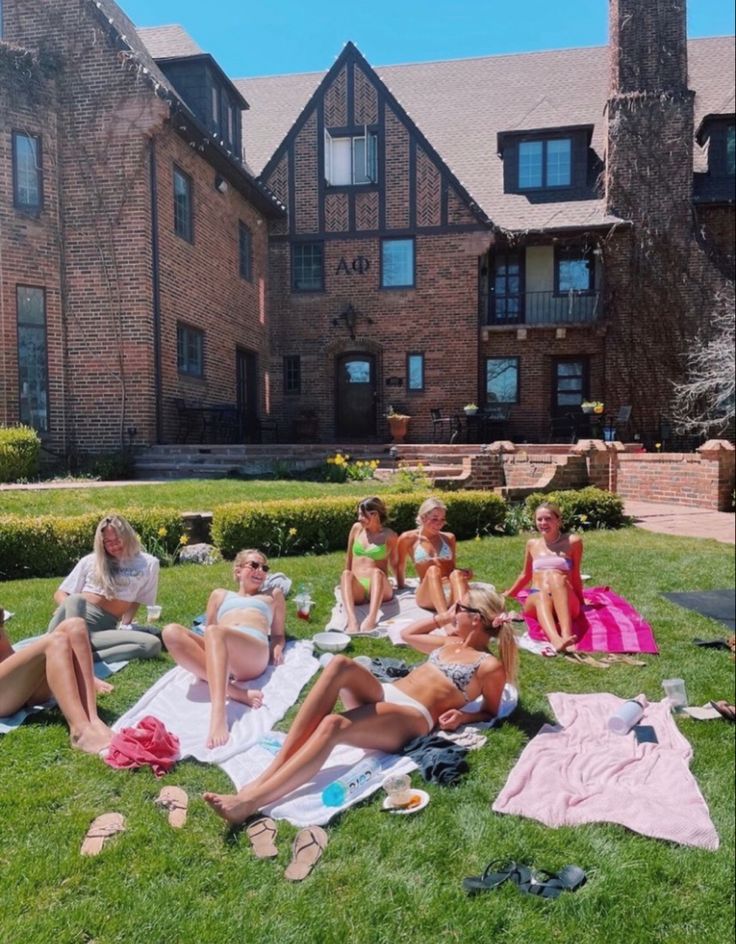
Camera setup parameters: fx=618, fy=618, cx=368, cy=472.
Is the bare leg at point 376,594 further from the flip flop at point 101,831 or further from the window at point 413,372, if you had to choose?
the flip flop at point 101,831

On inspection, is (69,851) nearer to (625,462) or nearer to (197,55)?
(197,55)

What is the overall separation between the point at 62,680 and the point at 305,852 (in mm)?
1093

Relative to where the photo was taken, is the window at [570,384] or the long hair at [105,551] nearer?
the long hair at [105,551]

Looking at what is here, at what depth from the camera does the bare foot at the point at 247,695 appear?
2299 mm

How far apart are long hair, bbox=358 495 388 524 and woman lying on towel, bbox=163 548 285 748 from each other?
1.58 ft

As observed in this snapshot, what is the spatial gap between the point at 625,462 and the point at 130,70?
141 inches

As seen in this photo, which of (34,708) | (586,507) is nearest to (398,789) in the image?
(34,708)

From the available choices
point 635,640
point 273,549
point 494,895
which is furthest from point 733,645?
point 273,549

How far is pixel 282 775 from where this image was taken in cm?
215

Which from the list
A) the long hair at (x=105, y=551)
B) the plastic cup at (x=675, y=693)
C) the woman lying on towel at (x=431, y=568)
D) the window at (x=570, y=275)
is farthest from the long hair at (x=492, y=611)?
the window at (x=570, y=275)

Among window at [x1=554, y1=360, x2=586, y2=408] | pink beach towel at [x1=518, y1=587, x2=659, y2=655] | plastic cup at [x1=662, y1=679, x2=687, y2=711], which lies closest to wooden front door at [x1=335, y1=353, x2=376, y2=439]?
pink beach towel at [x1=518, y1=587, x2=659, y2=655]

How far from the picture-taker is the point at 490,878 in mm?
2564

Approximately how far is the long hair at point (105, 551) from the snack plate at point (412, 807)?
1508 millimetres

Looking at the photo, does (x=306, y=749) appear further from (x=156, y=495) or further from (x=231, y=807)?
(x=156, y=495)
